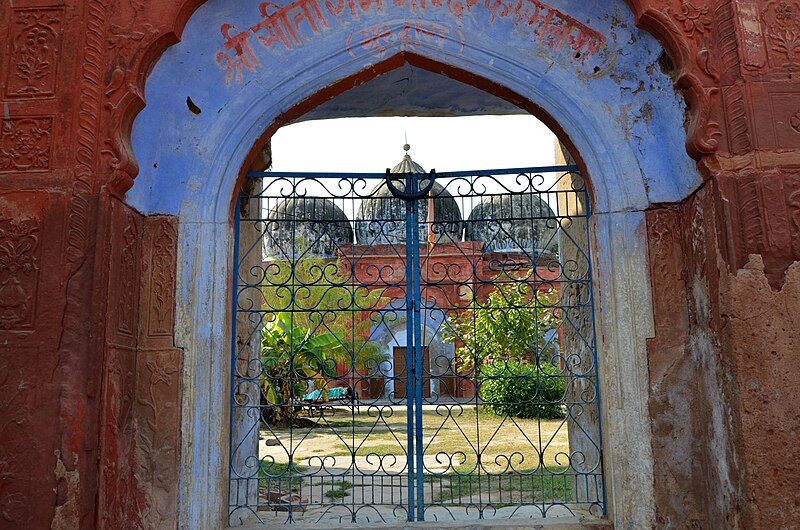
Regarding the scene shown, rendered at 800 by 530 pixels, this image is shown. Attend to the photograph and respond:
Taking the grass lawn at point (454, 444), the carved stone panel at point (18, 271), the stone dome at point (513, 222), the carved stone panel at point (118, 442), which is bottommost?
the grass lawn at point (454, 444)

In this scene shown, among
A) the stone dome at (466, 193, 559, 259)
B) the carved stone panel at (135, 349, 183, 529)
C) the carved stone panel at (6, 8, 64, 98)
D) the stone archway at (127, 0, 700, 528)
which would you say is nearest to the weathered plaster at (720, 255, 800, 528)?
the stone archway at (127, 0, 700, 528)

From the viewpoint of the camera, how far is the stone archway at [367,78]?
366 cm

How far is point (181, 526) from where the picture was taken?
3482 mm

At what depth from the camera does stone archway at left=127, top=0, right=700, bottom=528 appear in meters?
A: 3.66

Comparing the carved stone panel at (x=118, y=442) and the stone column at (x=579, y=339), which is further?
the stone column at (x=579, y=339)

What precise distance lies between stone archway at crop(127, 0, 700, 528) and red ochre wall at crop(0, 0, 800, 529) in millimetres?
155

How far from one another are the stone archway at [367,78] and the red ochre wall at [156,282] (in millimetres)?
155

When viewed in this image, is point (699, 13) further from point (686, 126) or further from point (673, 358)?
point (673, 358)

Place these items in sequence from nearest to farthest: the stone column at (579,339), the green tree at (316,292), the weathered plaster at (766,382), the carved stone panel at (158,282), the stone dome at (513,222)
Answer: the weathered plaster at (766,382) < the carved stone panel at (158,282) < the green tree at (316,292) < the stone dome at (513,222) < the stone column at (579,339)

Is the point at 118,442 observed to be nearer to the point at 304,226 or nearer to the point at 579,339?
the point at 579,339

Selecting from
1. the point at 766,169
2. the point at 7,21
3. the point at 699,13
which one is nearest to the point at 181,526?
the point at 7,21

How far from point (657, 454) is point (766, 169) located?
4.94 feet

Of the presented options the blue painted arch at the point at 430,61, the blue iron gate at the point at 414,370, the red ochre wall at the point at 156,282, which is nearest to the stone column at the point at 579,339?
the blue iron gate at the point at 414,370

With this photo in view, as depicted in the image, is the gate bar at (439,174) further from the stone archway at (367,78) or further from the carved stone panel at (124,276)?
the carved stone panel at (124,276)
